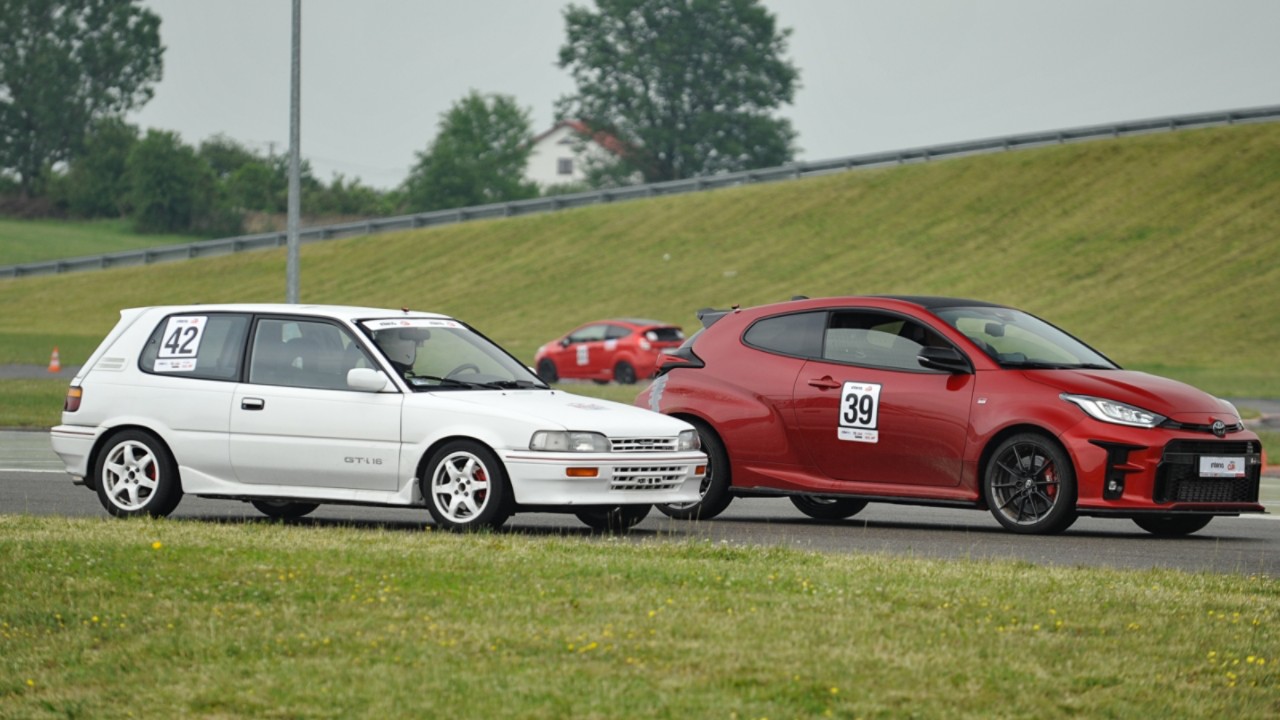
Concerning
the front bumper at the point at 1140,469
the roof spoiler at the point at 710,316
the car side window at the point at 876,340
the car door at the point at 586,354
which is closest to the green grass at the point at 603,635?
the front bumper at the point at 1140,469

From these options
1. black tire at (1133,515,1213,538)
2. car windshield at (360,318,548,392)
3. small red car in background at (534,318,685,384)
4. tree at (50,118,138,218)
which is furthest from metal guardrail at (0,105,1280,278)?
car windshield at (360,318,548,392)

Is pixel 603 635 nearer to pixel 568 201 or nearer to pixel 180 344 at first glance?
pixel 180 344

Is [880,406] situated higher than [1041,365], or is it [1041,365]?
[1041,365]

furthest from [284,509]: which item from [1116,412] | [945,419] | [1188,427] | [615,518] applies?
[1188,427]

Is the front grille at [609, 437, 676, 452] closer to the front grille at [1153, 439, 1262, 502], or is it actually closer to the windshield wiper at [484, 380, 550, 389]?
the windshield wiper at [484, 380, 550, 389]

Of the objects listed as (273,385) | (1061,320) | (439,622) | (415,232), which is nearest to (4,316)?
(415,232)

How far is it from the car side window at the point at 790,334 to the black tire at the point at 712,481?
77 cm

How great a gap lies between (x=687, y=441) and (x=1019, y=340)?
2683mm

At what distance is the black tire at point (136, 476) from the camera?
1216 centimetres

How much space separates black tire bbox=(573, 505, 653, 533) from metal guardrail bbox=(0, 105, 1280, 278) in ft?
167

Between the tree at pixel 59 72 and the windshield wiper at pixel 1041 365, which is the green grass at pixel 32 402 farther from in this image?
the tree at pixel 59 72

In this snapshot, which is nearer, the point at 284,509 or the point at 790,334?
the point at 284,509

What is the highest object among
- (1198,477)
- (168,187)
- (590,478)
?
(168,187)

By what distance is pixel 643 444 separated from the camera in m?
11.6
